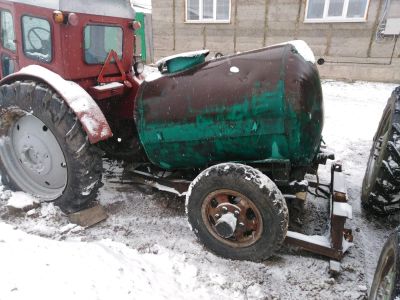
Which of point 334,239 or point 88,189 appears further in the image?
point 88,189

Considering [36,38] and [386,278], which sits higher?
[36,38]

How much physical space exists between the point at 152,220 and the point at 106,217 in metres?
0.48

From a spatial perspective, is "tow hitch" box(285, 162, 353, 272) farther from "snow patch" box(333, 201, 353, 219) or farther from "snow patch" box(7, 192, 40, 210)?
"snow patch" box(7, 192, 40, 210)

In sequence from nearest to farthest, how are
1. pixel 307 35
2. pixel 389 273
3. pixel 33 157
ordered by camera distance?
pixel 389 273, pixel 33 157, pixel 307 35

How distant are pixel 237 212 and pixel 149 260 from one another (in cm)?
84

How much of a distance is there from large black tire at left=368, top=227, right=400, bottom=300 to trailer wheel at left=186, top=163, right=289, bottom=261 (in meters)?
0.71

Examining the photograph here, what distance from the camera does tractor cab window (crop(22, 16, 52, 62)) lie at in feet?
10.4

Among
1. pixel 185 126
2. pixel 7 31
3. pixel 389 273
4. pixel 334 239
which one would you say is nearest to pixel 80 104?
pixel 185 126

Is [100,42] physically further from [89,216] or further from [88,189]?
[89,216]

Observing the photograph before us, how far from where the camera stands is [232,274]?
260 cm

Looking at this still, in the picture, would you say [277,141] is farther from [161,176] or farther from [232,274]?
[161,176]

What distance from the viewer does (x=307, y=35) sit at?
36.6 feet

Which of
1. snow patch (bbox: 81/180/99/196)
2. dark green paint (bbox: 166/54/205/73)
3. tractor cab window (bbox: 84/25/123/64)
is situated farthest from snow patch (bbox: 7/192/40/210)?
dark green paint (bbox: 166/54/205/73)

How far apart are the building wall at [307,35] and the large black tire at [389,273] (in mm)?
10403
